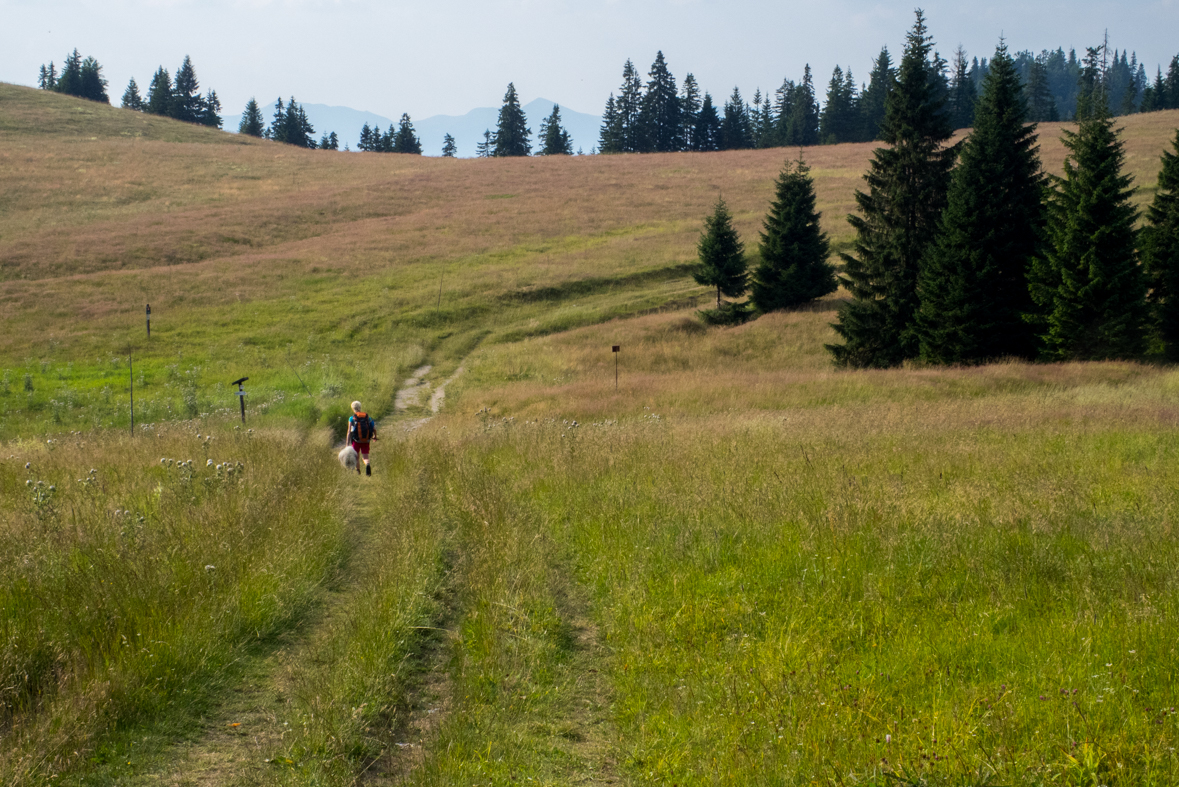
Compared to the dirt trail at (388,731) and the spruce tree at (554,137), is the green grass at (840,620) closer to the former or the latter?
the dirt trail at (388,731)

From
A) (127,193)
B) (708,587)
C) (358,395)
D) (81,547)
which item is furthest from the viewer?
(127,193)

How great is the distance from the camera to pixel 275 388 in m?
24.8

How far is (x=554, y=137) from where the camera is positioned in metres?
117

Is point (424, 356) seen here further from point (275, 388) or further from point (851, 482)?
point (851, 482)

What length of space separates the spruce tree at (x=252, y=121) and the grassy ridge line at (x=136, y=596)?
12841cm

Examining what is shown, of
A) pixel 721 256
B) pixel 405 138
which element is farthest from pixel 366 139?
pixel 721 256

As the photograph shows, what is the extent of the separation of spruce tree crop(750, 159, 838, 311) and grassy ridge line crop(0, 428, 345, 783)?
31764 mm

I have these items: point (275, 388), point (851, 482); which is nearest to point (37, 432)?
point (275, 388)

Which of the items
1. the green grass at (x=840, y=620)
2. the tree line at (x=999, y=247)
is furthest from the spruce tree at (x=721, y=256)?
the green grass at (x=840, y=620)

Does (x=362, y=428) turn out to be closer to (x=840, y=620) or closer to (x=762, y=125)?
(x=840, y=620)

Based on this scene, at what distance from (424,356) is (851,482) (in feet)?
86.1

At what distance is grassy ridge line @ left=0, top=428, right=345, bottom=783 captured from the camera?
14.2ft

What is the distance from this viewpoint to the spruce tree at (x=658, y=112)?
110750 mm

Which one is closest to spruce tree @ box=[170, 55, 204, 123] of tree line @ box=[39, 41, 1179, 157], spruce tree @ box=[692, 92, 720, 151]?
tree line @ box=[39, 41, 1179, 157]
